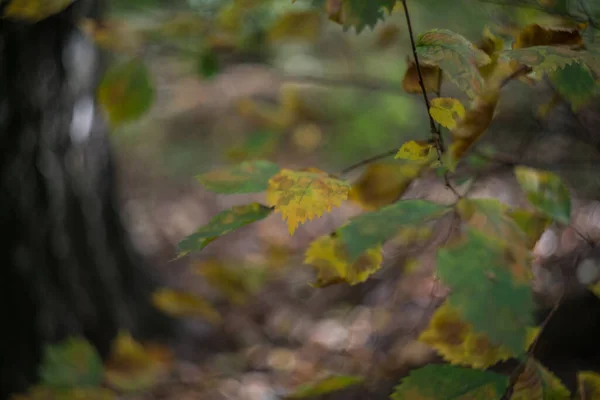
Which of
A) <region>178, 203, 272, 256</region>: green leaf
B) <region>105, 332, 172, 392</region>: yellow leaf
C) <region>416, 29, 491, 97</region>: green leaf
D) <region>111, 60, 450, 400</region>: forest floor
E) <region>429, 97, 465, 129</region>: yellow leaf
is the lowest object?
<region>111, 60, 450, 400</region>: forest floor

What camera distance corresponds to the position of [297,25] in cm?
88

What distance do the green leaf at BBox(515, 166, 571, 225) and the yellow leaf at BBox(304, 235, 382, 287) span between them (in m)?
0.21

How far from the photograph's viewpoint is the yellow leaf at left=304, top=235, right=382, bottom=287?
463 mm

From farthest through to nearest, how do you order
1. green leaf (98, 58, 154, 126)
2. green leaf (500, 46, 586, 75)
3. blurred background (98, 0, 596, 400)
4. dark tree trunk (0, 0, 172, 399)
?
dark tree trunk (0, 0, 172, 399) → blurred background (98, 0, 596, 400) → green leaf (98, 58, 154, 126) → green leaf (500, 46, 586, 75)

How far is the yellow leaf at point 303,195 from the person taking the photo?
0.41 metres

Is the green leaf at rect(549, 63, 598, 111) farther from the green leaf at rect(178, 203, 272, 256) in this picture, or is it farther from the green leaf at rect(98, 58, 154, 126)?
the green leaf at rect(98, 58, 154, 126)

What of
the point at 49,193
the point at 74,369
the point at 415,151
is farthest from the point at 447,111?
the point at 49,193

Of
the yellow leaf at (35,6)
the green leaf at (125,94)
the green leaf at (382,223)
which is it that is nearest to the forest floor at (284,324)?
the green leaf at (382,223)

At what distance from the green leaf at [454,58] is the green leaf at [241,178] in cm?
18

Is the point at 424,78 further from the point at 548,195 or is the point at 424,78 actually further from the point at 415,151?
the point at 548,195

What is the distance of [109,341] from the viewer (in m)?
1.26

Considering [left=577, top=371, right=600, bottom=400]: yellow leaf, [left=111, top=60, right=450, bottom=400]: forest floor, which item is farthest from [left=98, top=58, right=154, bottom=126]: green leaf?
[left=577, top=371, right=600, bottom=400]: yellow leaf

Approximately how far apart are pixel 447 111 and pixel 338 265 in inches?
7.0

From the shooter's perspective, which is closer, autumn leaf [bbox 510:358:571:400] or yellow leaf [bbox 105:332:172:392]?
autumn leaf [bbox 510:358:571:400]
